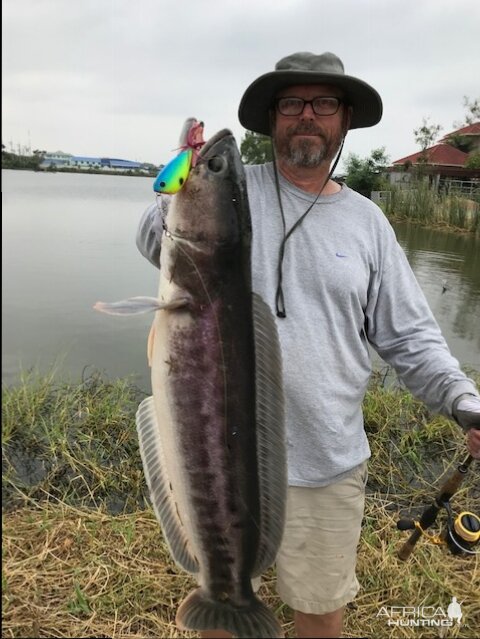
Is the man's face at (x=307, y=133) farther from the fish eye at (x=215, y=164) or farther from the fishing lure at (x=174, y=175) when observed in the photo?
the fishing lure at (x=174, y=175)

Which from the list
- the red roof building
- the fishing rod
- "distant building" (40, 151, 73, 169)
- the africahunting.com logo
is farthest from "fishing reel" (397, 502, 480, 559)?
the red roof building

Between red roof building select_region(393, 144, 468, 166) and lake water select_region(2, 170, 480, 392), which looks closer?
lake water select_region(2, 170, 480, 392)

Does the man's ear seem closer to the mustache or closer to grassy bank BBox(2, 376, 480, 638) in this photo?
the mustache

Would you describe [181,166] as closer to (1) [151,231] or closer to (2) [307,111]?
(1) [151,231]

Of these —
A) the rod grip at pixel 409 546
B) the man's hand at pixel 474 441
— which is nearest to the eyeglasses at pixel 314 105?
the man's hand at pixel 474 441

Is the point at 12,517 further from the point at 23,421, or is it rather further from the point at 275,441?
the point at 275,441

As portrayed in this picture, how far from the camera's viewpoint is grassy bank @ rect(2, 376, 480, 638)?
2.56 m

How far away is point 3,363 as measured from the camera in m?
1.32

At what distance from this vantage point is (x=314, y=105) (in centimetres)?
243

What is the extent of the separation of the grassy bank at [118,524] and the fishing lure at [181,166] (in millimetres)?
1342

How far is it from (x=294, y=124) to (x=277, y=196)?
0.35 metres

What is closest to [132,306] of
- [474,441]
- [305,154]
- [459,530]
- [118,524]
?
[305,154]

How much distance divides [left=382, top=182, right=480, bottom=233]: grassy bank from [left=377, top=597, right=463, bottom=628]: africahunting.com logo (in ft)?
68.2

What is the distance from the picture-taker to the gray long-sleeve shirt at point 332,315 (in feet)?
7.57
